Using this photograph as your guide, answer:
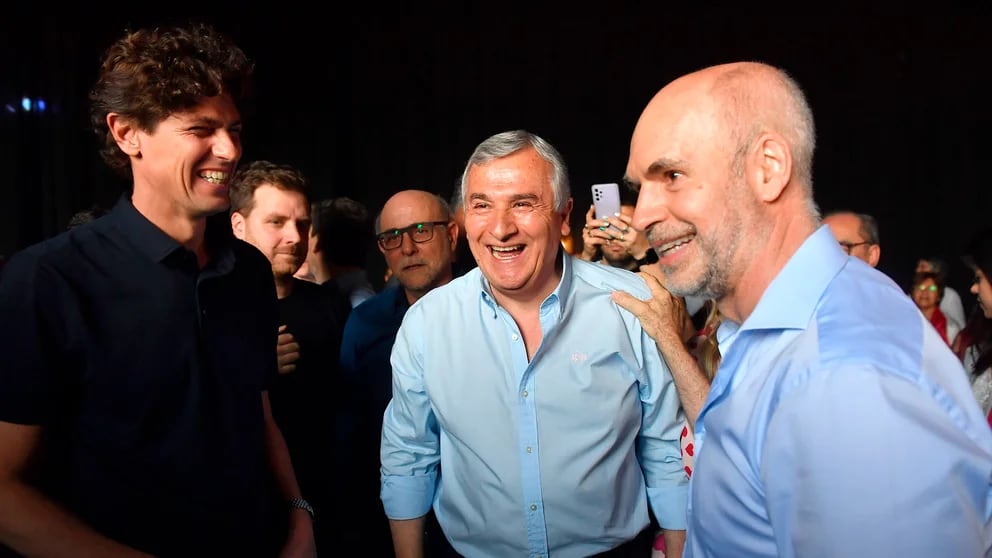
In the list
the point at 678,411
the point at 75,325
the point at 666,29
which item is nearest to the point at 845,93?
the point at 666,29

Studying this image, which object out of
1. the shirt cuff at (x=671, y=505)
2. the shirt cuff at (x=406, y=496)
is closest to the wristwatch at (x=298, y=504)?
the shirt cuff at (x=406, y=496)

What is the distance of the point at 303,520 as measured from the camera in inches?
59.8

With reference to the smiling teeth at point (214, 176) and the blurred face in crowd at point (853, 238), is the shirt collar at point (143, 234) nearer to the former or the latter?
the smiling teeth at point (214, 176)

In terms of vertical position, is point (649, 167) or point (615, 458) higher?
point (649, 167)

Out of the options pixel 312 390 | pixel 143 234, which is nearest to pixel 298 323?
pixel 312 390

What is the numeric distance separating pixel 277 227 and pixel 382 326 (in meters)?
0.47

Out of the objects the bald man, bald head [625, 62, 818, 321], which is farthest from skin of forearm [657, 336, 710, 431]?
bald head [625, 62, 818, 321]

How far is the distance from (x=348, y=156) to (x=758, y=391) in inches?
242

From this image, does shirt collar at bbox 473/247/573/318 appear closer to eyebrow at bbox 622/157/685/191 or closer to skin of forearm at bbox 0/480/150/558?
eyebrow at bbox 622/157/685/191

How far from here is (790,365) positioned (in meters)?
0.85

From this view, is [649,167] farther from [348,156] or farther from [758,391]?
[348,156]

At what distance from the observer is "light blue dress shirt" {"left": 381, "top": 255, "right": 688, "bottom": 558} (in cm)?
169

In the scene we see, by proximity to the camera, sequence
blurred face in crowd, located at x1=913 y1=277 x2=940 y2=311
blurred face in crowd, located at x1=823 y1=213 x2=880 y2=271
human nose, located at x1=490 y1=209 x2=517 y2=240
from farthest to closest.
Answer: blurred face in crowd, located at x1=913 y1=277 x2=940 y2=311, blurred face in crowd, located at x1=823 y1=213 x2=880 y2=271, human nose, located at x1=490 y1=209 x2=517 y2=240

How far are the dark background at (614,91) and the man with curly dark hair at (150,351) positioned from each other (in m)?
5.15
